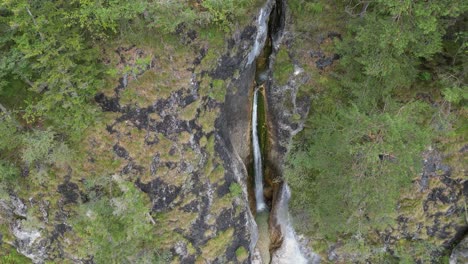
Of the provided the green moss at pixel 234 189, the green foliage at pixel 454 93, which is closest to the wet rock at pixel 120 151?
the green moss at pixel 234 189

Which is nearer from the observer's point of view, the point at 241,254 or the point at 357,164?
the point at 357,164

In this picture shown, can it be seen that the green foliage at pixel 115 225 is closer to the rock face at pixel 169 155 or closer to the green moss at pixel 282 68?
the rock face at pixel 169 155

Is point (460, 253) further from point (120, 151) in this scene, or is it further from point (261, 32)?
point (120, 151)

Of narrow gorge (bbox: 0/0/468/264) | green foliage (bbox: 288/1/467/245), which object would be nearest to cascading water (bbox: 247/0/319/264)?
narrow gorge (bbox: 0/0/468/264)

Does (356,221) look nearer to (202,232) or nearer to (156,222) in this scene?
(202,232)

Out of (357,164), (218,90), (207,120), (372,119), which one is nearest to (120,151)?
(207,120)

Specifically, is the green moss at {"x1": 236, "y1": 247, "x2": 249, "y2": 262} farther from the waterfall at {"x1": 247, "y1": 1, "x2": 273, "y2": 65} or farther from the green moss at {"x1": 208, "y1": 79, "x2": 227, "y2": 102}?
the waterfall at {"x1": 247, "y1": 1, "x2": 273, "y2": 65}

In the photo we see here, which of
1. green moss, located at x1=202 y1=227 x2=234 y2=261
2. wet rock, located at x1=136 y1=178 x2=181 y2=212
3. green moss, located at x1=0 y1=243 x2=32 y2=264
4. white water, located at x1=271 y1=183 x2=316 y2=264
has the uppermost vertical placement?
wet rock, located at x1=136 y1=178 x2=181 y2=212
